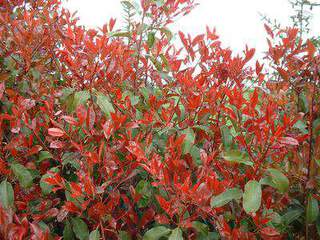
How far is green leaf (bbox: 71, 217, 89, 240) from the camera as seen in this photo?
1.59 metres

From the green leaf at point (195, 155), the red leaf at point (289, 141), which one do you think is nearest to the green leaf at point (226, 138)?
the green leaf at point (195, 155)

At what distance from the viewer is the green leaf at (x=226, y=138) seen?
1699 mm

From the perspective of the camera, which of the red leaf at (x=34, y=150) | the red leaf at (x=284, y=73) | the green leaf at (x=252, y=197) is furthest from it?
the red leaf at (x=284, y=73)

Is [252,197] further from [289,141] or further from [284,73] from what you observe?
[284,73]

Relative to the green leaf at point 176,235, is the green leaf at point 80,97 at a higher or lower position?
higher

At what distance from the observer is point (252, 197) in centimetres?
138

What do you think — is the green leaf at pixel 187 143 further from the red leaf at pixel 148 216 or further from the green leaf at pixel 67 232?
the green leaf at pixel 67 232

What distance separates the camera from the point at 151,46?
2.06m

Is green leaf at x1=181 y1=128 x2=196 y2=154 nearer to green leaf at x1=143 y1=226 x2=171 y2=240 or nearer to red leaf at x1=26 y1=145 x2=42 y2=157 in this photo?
green leaf at x1=143 y1=226 x2=171 y2=240

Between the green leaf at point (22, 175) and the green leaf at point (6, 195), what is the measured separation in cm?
5

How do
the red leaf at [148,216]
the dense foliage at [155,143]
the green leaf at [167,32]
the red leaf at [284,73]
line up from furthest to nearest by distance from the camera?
1. the green leaf at [167,32]
2. the red leaf at [284,73]
3. the red leaf at [148,216]
4. the dense foliage at [155,143]

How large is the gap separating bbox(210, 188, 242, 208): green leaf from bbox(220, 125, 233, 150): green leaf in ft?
0.88

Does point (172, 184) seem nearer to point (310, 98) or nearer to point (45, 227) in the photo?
point (45, 227)

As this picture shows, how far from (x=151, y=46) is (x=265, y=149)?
0.83m
